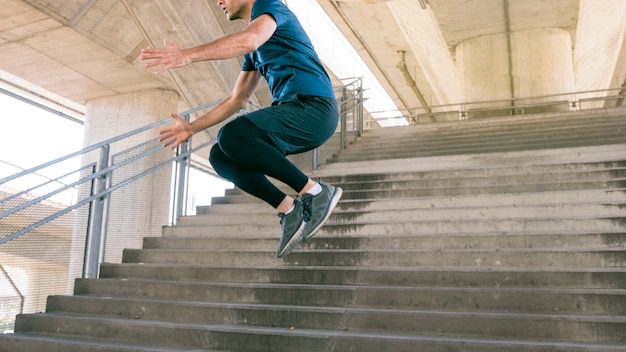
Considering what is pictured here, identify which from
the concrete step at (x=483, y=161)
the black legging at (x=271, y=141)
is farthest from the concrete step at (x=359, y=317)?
the concrete step at (x=483, y=161)

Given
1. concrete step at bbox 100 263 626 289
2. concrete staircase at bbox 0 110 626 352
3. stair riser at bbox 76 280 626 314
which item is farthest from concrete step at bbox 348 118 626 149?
stair riser at bbox 76 280 626 314

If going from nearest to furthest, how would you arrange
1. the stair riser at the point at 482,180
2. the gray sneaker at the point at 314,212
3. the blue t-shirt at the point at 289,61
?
the blue t-shirt at the point at 289,61 < the gray sneaker at the point at 314,212 < the stair riser at the point at 482,180

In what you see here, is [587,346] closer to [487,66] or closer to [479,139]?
[479,139]

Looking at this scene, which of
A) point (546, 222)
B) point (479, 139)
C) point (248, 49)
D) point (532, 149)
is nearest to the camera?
point (248, 49)

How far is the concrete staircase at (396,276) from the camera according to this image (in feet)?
9.24

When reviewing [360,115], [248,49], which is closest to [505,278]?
[248,49]

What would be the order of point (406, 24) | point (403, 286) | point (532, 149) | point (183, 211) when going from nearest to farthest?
1. point (403, 286)
2. point (183, 211)
3. point (532, 149)
4. point (406, 24)

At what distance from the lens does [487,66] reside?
14.1 m

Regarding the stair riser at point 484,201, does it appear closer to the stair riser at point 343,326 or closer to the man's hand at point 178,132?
the stair riser at point 343,326

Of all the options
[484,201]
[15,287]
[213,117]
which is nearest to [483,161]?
[484,201]

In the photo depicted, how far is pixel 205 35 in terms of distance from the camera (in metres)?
9.05

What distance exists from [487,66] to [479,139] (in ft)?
23.0

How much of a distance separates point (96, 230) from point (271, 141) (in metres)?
2.80

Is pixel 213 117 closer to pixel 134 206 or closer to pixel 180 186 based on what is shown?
pixel 134 206
